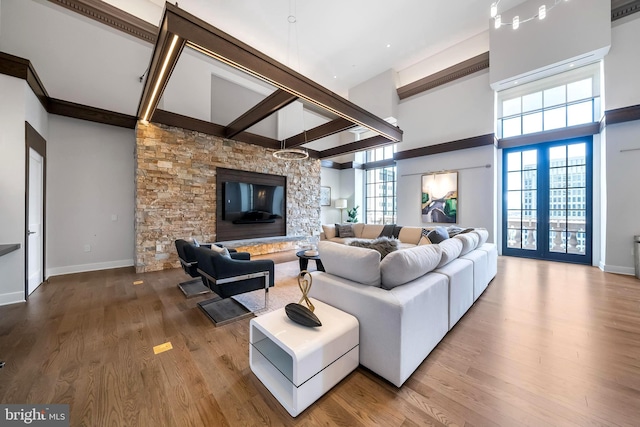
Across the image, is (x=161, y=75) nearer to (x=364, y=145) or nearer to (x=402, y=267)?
(x=402, y=267)

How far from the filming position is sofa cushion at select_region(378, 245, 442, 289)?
5.74 ft

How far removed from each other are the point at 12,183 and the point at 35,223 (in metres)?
0.94

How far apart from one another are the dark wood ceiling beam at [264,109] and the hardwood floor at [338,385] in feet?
10.8

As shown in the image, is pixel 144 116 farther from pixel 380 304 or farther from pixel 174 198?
pixel 380 304

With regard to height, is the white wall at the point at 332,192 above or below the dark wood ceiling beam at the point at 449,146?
below

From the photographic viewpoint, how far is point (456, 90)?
6414mm

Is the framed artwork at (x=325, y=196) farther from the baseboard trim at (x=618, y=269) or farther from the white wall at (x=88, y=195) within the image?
the baseboard trim at (x=618, y=269)

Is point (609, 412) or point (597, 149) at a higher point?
point (597, 149)

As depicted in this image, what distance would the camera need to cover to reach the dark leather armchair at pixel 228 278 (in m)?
2.44

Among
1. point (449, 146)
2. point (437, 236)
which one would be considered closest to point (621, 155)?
point (449, 146)

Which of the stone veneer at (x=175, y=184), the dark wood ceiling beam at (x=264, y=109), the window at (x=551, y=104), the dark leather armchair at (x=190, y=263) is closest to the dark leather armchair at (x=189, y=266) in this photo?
the dark leather armchair at (x=190, y=263)

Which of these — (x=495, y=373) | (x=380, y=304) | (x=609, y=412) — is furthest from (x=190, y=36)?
(x=609, y=412)

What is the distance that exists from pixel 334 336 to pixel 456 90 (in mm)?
7475

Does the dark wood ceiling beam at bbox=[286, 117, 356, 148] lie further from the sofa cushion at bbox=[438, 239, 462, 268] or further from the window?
the window
